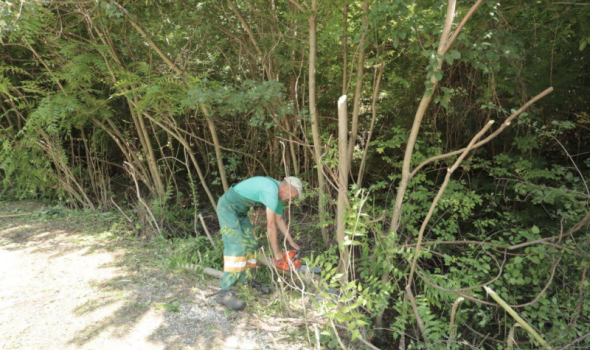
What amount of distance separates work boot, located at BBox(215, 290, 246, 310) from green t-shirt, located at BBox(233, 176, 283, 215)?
90 centimetres

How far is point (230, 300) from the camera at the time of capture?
363 centimetres

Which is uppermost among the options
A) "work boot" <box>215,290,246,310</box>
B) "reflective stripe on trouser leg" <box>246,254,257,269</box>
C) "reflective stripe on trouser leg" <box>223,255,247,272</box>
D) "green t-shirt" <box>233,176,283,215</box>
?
"green t-shirt" <box>233,176,283,215</box>

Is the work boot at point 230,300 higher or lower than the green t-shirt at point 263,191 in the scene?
lower

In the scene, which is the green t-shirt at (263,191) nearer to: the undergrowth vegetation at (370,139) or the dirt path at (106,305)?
the undergrowth vegetation at (370,139)

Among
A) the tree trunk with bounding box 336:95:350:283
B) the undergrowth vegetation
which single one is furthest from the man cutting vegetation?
the tree trunk with bounding box 336:95:350:283

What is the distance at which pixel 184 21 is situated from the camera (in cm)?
486

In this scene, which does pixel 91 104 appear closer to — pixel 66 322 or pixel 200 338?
pixel 66 322

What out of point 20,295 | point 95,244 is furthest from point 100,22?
point 20,295

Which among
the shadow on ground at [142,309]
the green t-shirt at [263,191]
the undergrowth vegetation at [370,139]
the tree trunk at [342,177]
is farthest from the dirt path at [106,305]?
the green t-shirt at [263,191]

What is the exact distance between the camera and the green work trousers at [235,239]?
12.4ft

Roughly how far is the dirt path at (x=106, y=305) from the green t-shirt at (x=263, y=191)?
3.41ft

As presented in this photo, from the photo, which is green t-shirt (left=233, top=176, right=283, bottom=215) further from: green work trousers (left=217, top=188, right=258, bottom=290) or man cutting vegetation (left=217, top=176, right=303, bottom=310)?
green work trousers (left=217, top=188, right=258, bottom=290)

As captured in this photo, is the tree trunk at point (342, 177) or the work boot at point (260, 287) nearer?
the tree trunk at point (342, 177)

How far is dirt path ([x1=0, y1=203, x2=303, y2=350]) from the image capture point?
122 inches
